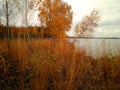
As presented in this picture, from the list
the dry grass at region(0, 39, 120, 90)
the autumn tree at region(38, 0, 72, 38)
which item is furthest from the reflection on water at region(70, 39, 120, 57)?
the autumn tree at region(38, 0, 72, 38)

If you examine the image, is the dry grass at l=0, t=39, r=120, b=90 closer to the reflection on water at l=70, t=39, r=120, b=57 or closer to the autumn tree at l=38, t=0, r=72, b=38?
the reflection on water at l=70, t=39, r=120, b=57

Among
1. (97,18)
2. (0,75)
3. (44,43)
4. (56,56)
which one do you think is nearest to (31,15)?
(97,18)

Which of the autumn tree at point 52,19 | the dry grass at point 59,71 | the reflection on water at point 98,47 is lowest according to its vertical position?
the dry grass at point 59,71

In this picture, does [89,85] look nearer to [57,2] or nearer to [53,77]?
[53,77]

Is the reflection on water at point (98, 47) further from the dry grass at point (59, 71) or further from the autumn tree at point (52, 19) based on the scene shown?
the autumn tree at point (52, 19)

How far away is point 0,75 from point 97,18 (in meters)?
14.9

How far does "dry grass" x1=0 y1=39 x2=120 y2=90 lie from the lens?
450cm

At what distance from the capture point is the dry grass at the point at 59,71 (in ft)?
14.8

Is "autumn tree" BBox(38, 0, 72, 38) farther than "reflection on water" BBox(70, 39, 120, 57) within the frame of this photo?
Yes

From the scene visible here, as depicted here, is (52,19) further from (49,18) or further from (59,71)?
(59,71)

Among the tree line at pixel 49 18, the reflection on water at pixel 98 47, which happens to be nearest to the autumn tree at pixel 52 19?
the tree line at pixel 49 18

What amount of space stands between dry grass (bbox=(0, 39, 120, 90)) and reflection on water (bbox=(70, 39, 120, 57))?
0.17 m

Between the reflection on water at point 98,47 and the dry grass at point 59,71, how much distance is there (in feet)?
0.56

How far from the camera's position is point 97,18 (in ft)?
61.9
